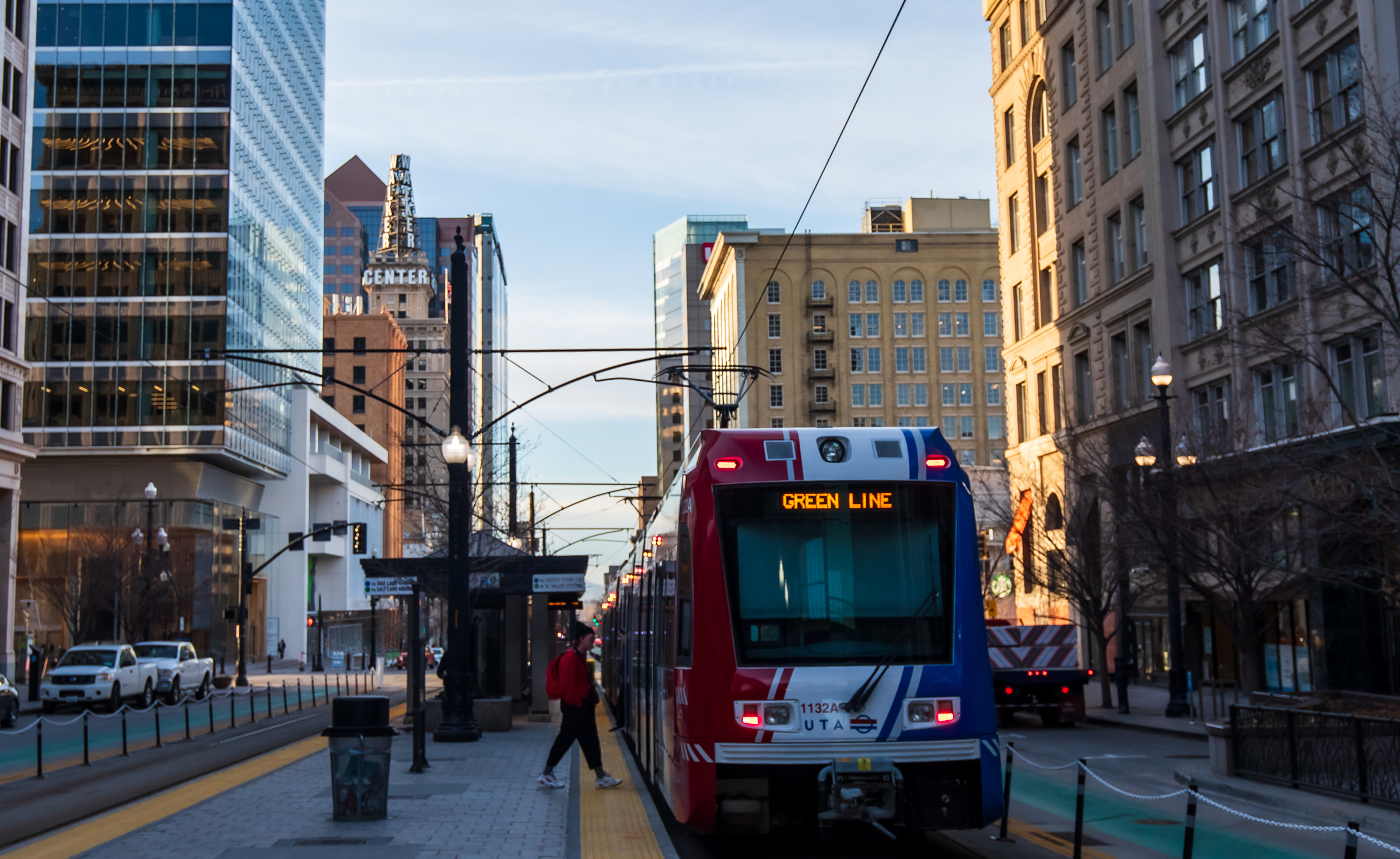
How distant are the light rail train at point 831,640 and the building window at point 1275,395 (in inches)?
846

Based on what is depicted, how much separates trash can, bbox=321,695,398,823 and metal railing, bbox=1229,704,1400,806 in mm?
8852

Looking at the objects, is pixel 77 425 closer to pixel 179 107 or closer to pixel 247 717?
pixel 179 107

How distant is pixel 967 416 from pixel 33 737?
86.8 metres

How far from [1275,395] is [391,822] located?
26364mm

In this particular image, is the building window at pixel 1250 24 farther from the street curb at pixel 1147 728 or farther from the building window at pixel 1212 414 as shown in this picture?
the street curb at pixel 1147 728

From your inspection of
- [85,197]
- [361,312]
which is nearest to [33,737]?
[85,197]

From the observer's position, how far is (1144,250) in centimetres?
3975

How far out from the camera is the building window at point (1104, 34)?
41.9m

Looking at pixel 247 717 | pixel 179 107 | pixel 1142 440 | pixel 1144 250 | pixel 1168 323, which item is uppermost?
pixel 179 107

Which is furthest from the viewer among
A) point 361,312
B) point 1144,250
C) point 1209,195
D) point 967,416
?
point 361,312

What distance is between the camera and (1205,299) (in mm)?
36125

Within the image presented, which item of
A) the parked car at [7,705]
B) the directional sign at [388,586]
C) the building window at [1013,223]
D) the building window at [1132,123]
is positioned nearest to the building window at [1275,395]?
the building window at [1132,123]

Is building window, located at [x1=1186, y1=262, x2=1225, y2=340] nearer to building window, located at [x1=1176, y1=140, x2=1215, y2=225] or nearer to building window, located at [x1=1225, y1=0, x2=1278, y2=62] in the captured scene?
building window, located at [x1=1176, y1=140, x2=1215, y2=225]

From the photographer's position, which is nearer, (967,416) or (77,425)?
(77,425)
